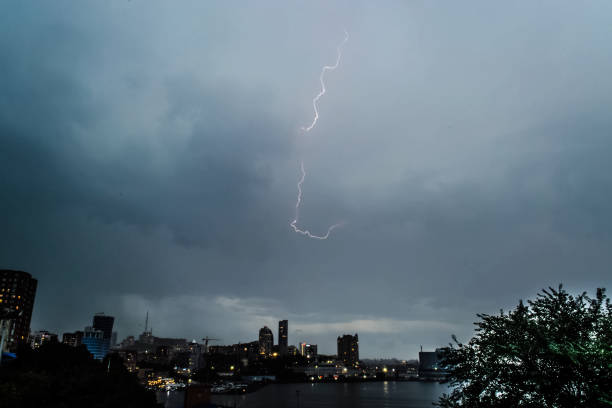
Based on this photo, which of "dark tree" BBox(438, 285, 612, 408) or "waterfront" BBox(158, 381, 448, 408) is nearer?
"dark tree" BBox(438, 285, 612, 408)

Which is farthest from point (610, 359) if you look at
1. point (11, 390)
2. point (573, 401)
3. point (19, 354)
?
point (19, 354)

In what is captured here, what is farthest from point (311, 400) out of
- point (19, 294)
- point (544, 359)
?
point (544, 359)

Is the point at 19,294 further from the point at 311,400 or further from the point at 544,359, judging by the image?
the point at 544,359

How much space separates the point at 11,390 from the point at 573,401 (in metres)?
25.7

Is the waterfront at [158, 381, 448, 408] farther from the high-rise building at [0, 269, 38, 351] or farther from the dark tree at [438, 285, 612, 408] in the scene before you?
the dark tree at [438, 285, 612, 408]

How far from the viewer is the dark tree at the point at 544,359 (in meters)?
11.2

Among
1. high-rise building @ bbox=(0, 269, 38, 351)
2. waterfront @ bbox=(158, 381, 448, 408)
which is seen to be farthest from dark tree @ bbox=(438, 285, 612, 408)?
high-rise building @ bbox=(0, 269, 38, 351)

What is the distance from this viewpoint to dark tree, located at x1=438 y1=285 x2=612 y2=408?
1116 centimetres

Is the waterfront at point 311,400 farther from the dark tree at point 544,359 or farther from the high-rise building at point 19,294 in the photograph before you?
the dark tree at point 544,359

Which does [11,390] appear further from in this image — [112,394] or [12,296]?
[12,296]

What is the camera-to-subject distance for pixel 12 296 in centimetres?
14925

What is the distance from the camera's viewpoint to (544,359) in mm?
12555

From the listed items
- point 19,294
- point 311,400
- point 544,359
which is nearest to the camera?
point 544,359

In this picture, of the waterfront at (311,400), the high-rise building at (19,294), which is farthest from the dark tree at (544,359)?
the high-rise building at (19,294)
